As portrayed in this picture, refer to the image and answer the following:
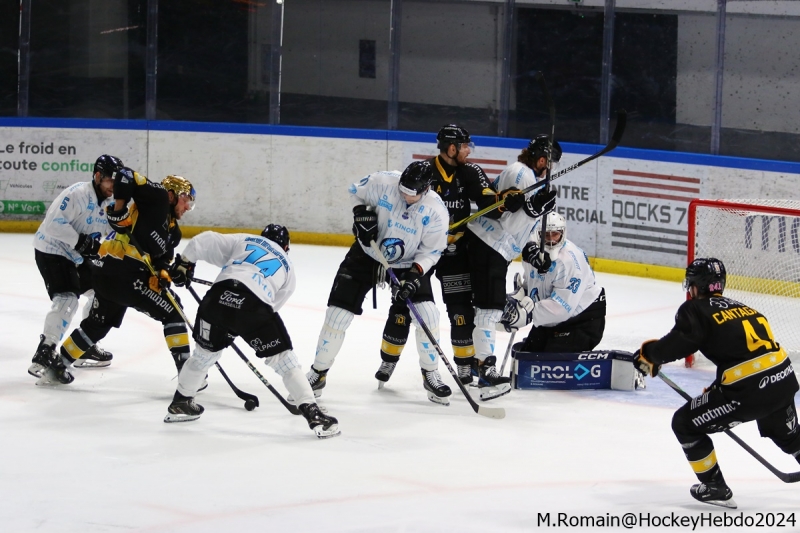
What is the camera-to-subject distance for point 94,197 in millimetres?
5465

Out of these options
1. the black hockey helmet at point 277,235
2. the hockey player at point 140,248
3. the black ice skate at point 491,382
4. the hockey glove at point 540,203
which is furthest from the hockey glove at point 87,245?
the hockey glove at point 540,203

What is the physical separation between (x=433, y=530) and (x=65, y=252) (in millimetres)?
2656

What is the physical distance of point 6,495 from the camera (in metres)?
3.95

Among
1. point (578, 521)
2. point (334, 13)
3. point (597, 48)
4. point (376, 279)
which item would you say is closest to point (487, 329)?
point (376, 279)

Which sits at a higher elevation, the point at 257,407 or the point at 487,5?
the point at 487,5

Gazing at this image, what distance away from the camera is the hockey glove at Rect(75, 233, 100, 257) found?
543cm

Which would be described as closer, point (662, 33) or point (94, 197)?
point (94, 197)

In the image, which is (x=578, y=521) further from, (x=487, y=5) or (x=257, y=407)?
(x=487, y=5)

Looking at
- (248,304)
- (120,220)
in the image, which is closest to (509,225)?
(248,304)

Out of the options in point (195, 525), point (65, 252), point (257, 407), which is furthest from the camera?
point (65, 252)

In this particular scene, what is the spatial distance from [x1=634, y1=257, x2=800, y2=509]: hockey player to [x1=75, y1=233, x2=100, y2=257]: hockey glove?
2.70 metres

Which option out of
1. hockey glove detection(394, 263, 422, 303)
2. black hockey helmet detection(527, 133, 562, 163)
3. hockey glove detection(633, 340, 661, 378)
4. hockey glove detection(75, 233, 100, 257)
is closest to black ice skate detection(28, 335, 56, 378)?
hockey glove detection(75, 233, 100, 257)

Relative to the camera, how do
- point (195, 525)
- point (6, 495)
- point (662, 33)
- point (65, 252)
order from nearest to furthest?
point (195, 525) < point (6, 495) < point (65, 252) < point (662, 33)

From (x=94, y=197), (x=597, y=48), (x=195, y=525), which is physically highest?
(x=597, y=48)
